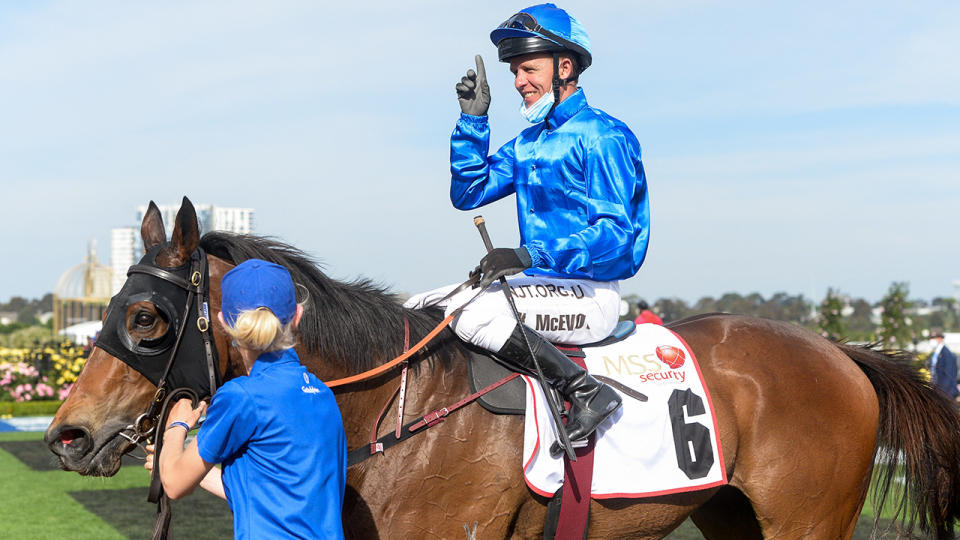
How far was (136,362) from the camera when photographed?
2.42m

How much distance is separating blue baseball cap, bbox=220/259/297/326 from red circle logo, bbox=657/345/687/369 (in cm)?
145

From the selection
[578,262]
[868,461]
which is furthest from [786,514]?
[578,262]

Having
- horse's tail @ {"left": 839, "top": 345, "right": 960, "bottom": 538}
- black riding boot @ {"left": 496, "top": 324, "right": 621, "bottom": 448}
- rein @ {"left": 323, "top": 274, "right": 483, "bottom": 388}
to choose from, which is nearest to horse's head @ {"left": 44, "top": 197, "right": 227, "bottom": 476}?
rein @ {"left": 323, "top": 274, "right": 483, "bottom": 388}

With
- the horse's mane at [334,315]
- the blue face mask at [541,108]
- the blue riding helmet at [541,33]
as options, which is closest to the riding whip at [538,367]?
the horse's mane at [334,315]

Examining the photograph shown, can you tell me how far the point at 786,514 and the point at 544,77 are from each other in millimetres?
1720

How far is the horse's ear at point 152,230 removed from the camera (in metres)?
2.59

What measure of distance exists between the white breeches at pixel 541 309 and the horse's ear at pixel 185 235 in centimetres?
75

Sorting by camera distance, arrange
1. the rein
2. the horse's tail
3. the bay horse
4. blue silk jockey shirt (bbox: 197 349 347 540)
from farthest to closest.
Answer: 1. the horse's tail
2. the rein
3. the bay horse
4. blue silk jockey shirt (bbox: 197 349 347 540)

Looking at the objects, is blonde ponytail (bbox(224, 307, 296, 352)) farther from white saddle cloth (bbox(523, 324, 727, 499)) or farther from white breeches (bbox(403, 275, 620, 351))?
white saddle cloth (bbox(523, 324, 727, 499))

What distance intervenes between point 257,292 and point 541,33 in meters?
1.46

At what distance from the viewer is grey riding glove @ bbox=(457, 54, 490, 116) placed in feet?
10.1

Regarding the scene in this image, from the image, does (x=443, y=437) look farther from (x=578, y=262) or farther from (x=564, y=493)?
(x=578, y=262)

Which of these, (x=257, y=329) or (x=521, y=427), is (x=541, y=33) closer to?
(x=521, y=427)

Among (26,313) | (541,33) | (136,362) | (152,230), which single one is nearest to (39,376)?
(152,230)
